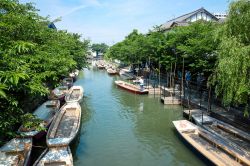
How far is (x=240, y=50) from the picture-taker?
10492 mm

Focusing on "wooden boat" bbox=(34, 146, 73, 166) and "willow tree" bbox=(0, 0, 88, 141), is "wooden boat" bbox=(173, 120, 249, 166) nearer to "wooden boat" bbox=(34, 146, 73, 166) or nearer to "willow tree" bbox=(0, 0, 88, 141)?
"wooden boat" bbox=(34, 146, 73, 166)

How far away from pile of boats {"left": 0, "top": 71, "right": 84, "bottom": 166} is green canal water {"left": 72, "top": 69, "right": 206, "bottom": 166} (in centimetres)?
104

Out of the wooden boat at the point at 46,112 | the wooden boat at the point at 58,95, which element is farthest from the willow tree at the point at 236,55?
the wooden boat at the point at 58,95

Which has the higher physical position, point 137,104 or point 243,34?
point 243,34

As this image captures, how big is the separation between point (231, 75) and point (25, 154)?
9507 millimetres

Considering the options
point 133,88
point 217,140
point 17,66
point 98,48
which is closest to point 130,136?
point 217,140

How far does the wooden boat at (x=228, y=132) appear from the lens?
12.1 meters

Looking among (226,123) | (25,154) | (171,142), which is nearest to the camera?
(25,154)

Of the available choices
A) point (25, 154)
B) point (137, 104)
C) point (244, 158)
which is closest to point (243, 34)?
point (244, 158)

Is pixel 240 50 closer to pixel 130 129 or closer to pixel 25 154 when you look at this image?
pixel 130 129

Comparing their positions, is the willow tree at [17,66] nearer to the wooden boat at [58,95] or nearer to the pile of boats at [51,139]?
the pile of boats at [51,139]

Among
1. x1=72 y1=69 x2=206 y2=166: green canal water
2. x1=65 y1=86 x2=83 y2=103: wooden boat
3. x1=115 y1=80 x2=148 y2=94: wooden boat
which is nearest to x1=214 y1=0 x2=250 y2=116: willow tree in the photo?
x1=72 y1=69 x2=206 y2=166: green canal water

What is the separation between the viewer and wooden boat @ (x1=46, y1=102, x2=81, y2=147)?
12.0 metres

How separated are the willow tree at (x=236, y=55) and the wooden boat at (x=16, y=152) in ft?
30.3
